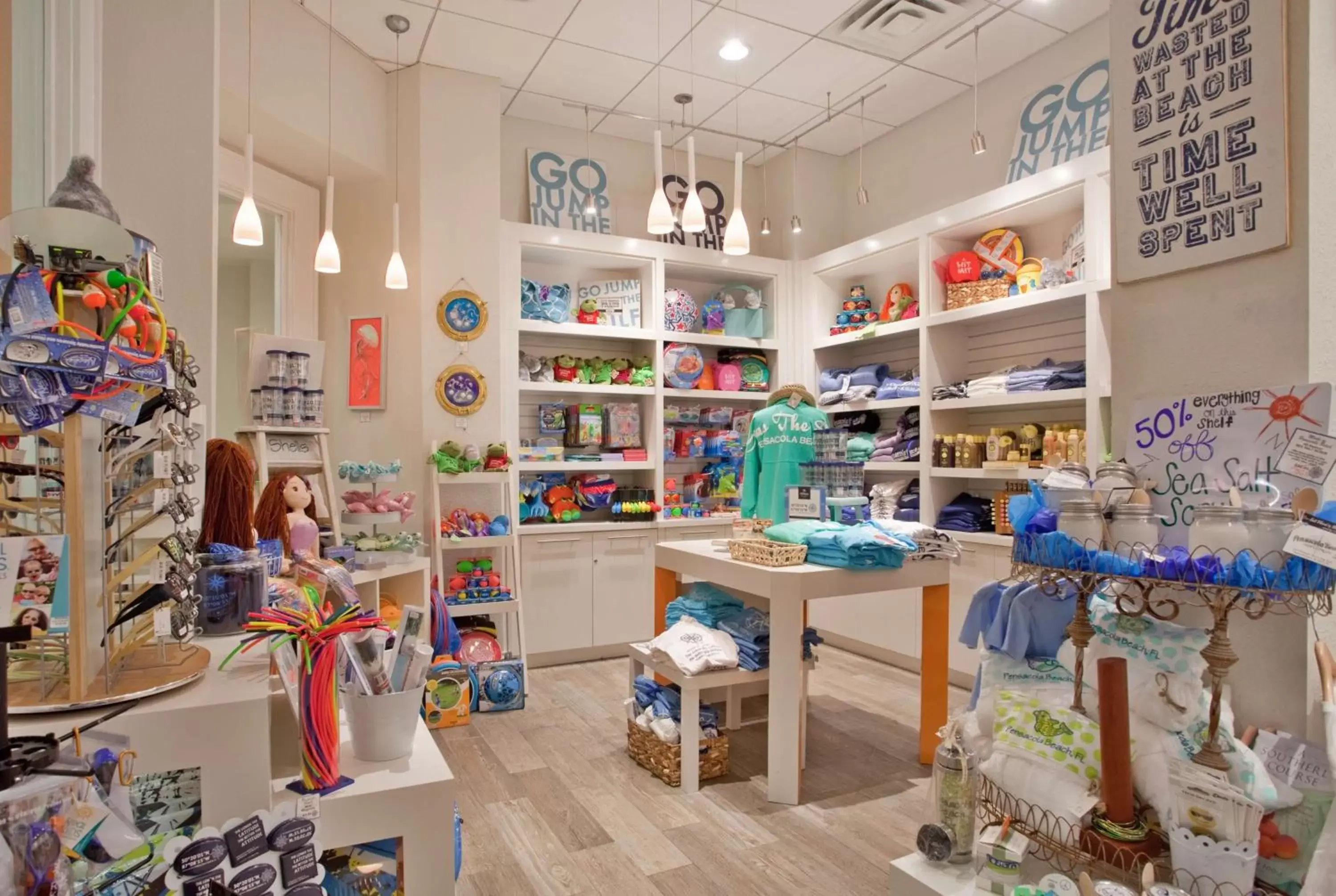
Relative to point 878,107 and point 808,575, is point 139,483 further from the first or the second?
point 878,107

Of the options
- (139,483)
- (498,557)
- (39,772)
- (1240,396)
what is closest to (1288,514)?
(1240,396)

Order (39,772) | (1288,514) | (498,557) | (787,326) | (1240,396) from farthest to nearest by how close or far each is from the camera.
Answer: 1. (787,326)
2. (498,557)
3. (1240,396)
4. (1288,514)
5. (39,772)

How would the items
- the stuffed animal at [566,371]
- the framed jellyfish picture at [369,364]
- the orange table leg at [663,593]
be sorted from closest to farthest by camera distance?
1. the orange table leg at [663,593]
2. the framed jellyfish picture at [369,364]
3. the stuffed animal at [566,371]

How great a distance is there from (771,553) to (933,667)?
2.82ft

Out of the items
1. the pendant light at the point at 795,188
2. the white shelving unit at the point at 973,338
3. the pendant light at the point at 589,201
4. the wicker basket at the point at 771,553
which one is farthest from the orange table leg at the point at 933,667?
the pendant light at the point at 589,201

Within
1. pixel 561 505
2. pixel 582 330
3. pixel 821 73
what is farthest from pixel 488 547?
pixel 821 73

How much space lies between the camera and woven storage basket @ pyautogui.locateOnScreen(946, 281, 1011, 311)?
415 cm

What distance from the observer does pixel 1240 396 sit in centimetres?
119

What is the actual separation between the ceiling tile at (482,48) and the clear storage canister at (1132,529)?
12.7ft

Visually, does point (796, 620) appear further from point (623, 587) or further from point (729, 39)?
point (729, 39)

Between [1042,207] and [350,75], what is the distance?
3708 millimetres

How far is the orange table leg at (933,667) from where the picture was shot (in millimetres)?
3041

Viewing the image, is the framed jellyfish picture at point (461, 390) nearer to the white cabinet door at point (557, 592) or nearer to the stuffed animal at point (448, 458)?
the stuffed animal at point (448, 458)

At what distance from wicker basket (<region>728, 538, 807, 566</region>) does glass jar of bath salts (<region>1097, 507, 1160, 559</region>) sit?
5.74 ft
